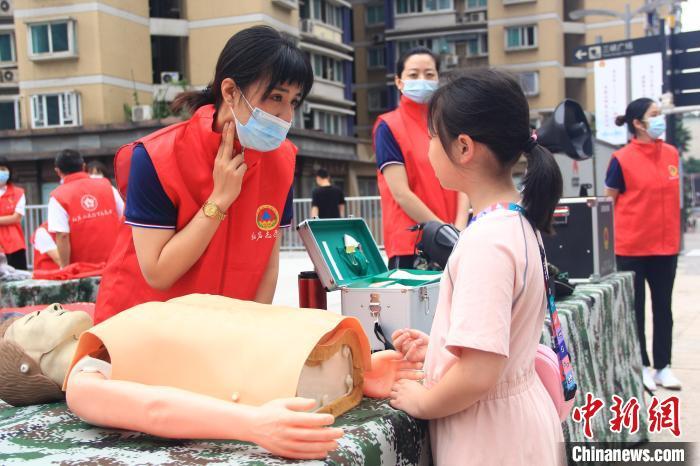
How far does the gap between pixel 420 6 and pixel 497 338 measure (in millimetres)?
36001

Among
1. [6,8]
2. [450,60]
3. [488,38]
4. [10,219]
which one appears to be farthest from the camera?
[488,38]

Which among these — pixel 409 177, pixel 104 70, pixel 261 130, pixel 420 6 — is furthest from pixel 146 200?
pixel 420 6

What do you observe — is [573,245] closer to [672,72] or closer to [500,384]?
[500,384]

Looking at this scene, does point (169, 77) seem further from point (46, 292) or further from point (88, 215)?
point (46, 292)

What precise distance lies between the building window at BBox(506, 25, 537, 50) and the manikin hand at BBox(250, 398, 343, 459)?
34290 mm

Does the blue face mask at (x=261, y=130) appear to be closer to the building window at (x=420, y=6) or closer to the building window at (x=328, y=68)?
the building window at (x=328, y=68)

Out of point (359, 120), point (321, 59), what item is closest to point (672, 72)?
point (321, 59)

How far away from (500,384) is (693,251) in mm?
17916

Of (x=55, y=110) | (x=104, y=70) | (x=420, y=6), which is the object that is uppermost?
(x=420, y=6)

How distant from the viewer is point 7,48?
25656mm

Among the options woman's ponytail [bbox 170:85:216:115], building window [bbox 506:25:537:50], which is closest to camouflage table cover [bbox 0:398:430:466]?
woman's ponytail [bbox 170:85:216:115]

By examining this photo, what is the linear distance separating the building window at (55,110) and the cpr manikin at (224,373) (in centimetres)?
2302

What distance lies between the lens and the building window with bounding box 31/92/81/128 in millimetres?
22984

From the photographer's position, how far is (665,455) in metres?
2.92
